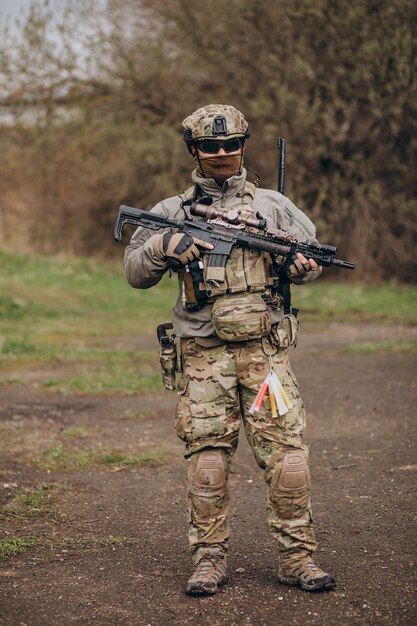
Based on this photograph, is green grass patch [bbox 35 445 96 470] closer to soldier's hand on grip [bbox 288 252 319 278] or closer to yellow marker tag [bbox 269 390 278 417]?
yellow marker tag [bbox 269 390 278 417]

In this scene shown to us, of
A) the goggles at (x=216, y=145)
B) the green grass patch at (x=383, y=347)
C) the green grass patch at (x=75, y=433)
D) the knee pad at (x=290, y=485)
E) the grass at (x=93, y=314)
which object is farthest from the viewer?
the green grass patch at (x=383, y=347)

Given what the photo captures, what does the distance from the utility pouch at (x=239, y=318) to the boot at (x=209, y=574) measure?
91cm

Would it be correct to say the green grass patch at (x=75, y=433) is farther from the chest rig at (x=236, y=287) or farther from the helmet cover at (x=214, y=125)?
the helmet cover at (x=214, y=125)

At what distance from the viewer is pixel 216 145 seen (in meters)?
4.08

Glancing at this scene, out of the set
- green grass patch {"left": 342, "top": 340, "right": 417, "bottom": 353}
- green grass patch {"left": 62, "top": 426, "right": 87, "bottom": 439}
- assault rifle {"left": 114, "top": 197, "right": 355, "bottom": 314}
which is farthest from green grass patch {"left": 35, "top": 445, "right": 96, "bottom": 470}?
green grass patch {"left": 342, "top": 340, "right": 417, "bottom": 353}

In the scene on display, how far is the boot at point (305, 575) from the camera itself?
3.86 m

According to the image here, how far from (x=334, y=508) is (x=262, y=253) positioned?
174cm

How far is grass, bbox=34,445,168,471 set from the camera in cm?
615

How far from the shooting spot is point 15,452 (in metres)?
6.44

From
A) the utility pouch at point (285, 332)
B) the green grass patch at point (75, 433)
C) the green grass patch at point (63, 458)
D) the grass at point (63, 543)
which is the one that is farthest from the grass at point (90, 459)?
the utility pouch at point (285, 332)

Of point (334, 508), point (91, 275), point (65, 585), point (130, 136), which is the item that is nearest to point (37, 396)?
point (334, 508)

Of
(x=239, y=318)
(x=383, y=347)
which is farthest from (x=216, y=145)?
(x=383, y=347)

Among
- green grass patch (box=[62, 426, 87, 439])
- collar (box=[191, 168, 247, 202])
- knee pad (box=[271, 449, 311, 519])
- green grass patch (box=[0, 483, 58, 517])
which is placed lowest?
green grass patch (box=[0, 483, 58, 517])

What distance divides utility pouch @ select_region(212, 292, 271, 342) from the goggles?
24.3 inches
